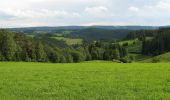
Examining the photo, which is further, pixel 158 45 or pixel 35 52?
pixel 158 45

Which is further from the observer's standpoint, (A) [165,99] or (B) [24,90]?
(B) [24,90]

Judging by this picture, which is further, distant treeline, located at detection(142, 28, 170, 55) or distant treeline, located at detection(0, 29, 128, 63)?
distant treeline, located at detection(142, 28, 170, 55)

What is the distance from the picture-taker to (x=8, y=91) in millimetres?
21875

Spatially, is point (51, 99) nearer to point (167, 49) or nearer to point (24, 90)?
point (24, 90)

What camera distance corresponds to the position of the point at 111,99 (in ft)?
60.4

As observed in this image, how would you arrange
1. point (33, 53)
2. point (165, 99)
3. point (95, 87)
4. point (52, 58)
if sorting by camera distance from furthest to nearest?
point (52, 58) → point (33, 53) → point (95, 87) → point (165, 99)

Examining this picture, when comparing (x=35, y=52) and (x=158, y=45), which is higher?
(x=35, y=52)

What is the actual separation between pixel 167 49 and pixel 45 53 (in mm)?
64735

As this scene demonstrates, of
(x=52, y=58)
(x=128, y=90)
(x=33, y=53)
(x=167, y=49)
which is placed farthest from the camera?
(x=167, y=49)

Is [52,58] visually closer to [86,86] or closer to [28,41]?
[28,41]

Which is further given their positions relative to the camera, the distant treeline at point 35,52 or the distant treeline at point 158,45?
the distant treeline at point 158,45

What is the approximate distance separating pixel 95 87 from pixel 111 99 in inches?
194

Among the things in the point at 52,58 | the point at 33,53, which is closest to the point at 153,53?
the point at 52,58

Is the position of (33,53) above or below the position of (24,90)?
below
